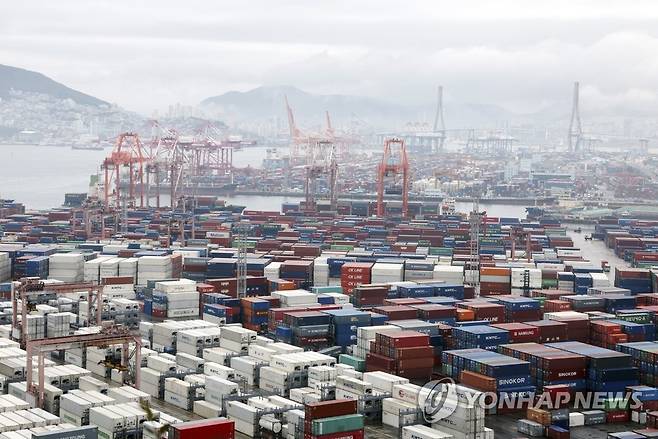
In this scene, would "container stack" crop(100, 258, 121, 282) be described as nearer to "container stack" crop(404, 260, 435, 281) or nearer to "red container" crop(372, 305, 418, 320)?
"container stack" crop(404, 260, 435, 281)

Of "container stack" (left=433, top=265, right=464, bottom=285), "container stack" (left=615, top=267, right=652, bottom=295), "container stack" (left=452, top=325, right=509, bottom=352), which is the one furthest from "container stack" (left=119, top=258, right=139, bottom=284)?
"container stack" (left=615, top=267, right=652, bottom=295)

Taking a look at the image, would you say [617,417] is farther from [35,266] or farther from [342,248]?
[342,248]

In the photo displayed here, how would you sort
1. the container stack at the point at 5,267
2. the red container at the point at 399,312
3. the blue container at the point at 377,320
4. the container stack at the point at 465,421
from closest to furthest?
the container stack at the point at 465,421, the blue container at the point at 377,320, the red container at the point at 399,312, the container stack at the point at 5,267

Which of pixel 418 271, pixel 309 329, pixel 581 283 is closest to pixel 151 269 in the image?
pixel 418 271

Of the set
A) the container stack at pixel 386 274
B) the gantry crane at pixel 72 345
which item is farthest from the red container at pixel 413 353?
the container stack at pixel 386 274

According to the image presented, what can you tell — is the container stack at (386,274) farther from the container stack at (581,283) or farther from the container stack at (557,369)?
the container stack at (557,369)

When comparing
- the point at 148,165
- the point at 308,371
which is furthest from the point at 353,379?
the point at 148,165

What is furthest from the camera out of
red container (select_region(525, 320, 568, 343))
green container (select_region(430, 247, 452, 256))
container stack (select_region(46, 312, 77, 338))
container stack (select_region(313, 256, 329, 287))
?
green container (select_region(430, 247, 452, 256))

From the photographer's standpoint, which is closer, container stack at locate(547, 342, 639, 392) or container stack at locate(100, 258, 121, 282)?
container stack at locate(547, 342, 639, 392)
